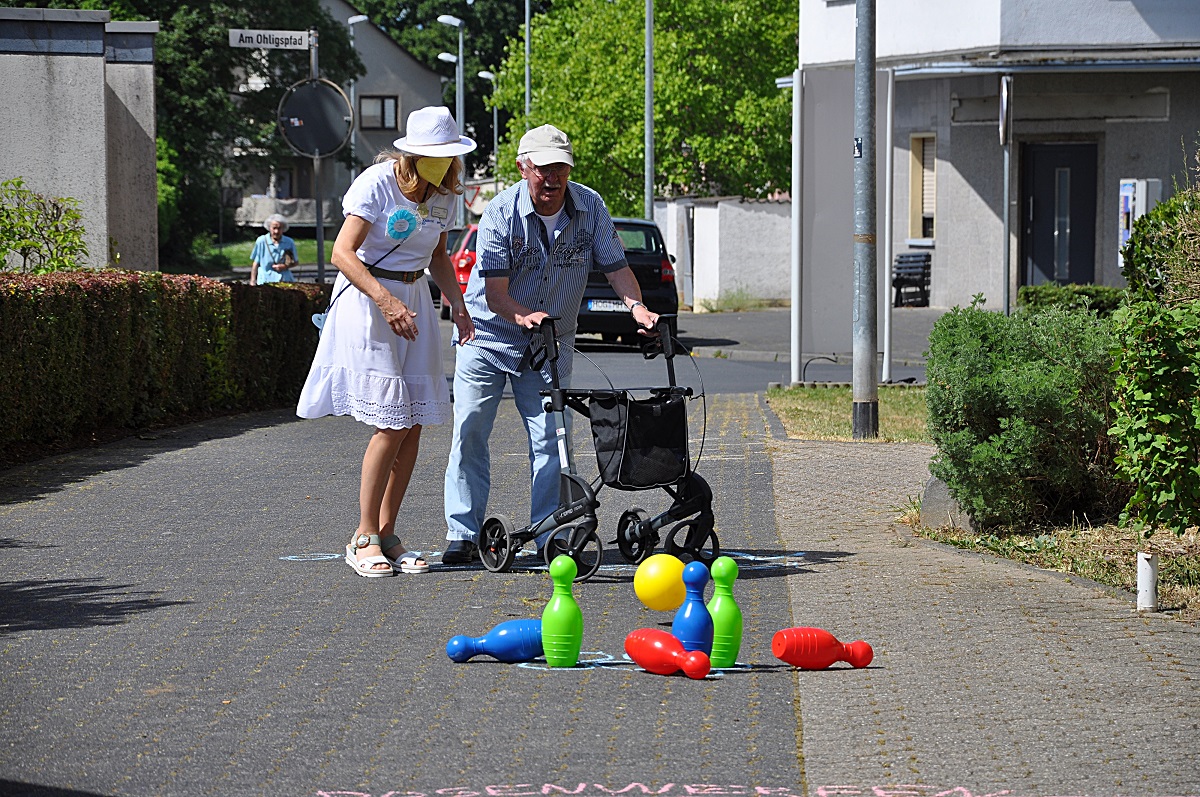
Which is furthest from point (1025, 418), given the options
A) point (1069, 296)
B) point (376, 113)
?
point (376, 113)

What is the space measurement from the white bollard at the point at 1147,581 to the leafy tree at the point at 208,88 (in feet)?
142

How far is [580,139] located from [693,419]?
27347mm

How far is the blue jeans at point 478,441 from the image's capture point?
7.38 m

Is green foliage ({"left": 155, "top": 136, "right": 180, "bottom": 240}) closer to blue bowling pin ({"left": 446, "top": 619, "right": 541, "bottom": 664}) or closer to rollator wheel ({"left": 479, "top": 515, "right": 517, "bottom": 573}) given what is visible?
rollator wheel ({"left": 479, "top": 515, "right": 517, "bottom": 573})

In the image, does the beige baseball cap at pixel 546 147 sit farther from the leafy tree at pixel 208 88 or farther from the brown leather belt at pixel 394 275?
the leafy tree at pixel 208 88

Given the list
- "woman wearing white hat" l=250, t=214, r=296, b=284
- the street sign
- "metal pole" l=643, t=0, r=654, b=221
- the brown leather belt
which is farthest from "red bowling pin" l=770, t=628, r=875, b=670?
"metal pole" l=643, t=0, r=654, b=221

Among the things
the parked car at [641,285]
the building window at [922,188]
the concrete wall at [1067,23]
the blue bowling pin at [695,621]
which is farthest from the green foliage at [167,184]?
the blue bowling pin at [695,621]

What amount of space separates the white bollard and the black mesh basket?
1.81 m

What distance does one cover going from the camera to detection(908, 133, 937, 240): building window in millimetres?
30109

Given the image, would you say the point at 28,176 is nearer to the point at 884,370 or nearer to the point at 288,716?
the point at 884,370

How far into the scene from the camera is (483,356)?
24.2 feet

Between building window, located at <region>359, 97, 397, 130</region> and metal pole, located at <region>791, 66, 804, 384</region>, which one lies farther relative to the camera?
building window, located at <region>359, 97, 397, 130</region>

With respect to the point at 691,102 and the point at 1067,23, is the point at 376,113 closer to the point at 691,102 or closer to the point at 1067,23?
the point at 691,102

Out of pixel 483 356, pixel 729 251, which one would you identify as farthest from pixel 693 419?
pixel 729 251
